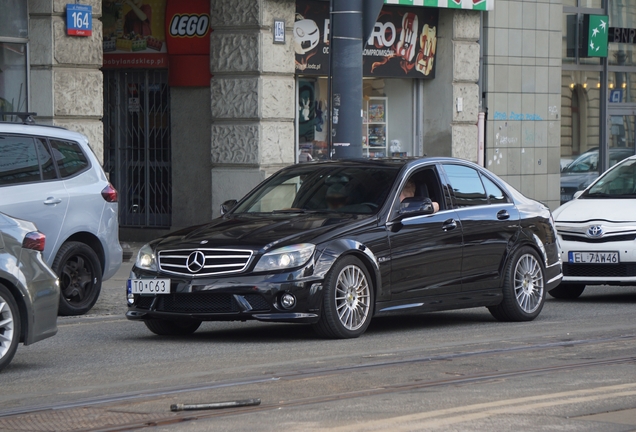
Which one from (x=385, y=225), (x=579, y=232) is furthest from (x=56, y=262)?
(x=579, y=232)

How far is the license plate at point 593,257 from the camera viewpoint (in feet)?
43.7

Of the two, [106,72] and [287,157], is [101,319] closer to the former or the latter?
[287,157]

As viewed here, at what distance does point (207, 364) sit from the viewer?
28.6ft

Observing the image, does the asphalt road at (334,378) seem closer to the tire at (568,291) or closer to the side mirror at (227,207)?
the side mirror at (227,207)

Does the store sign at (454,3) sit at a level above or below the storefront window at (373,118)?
above

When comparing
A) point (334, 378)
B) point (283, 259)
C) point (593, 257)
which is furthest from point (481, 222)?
point (334, 378)

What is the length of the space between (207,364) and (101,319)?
12.0 feet

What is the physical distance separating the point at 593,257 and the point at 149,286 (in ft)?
17.9

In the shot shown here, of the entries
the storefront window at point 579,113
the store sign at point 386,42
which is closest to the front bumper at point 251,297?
the store sign at point 386,42

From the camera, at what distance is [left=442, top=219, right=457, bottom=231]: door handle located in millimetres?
10859

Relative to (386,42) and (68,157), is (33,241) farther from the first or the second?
(386,42)

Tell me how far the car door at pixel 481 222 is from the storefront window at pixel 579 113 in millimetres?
13564

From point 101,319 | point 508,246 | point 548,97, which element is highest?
point 548,97

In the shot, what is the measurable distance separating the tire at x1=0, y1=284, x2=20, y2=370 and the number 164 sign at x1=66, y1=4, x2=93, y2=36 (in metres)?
9.35
